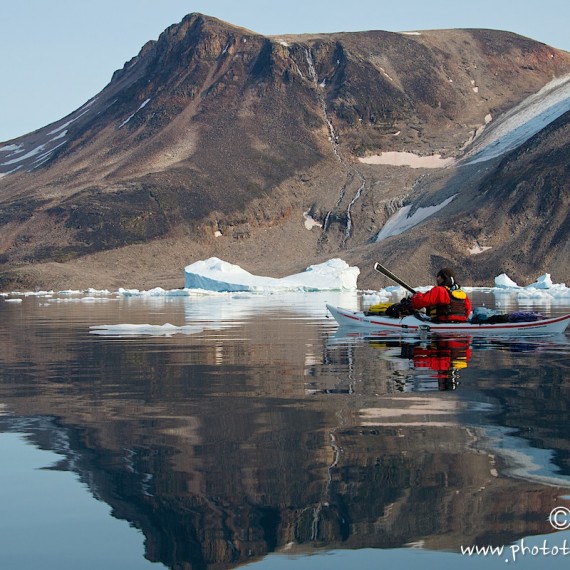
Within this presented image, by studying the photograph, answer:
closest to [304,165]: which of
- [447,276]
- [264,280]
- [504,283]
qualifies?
[264,280]

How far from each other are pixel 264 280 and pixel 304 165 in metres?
75.7

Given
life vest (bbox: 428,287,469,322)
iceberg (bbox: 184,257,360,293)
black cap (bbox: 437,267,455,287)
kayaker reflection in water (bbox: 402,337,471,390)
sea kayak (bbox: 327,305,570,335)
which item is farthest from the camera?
iceberg (bbox: 184,257,360,293)

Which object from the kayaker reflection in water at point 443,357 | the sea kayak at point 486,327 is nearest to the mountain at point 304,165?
the sea kayak at point 486,327

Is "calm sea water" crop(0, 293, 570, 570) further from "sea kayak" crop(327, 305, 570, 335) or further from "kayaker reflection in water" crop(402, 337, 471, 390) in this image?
"sea kayak" crop(327, 305, 570, 335)

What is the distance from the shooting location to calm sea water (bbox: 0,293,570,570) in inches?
283

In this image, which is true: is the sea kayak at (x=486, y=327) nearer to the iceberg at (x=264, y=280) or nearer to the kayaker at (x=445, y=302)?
the kayaker at (x=445, y=302)

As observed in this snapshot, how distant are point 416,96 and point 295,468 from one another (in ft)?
569

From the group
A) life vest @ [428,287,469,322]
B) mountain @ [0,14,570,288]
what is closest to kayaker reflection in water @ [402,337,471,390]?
life vest @ [428,287,469,322]

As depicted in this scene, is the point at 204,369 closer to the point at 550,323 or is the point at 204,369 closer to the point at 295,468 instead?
the point at 295,468

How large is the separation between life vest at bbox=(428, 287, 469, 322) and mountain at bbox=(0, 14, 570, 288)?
76690mm

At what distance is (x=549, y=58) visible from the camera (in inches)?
7480

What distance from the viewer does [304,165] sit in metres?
164

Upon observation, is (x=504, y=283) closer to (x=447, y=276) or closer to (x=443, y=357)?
(x=447, y=276)

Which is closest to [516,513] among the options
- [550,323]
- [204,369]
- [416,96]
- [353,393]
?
[353,393]
